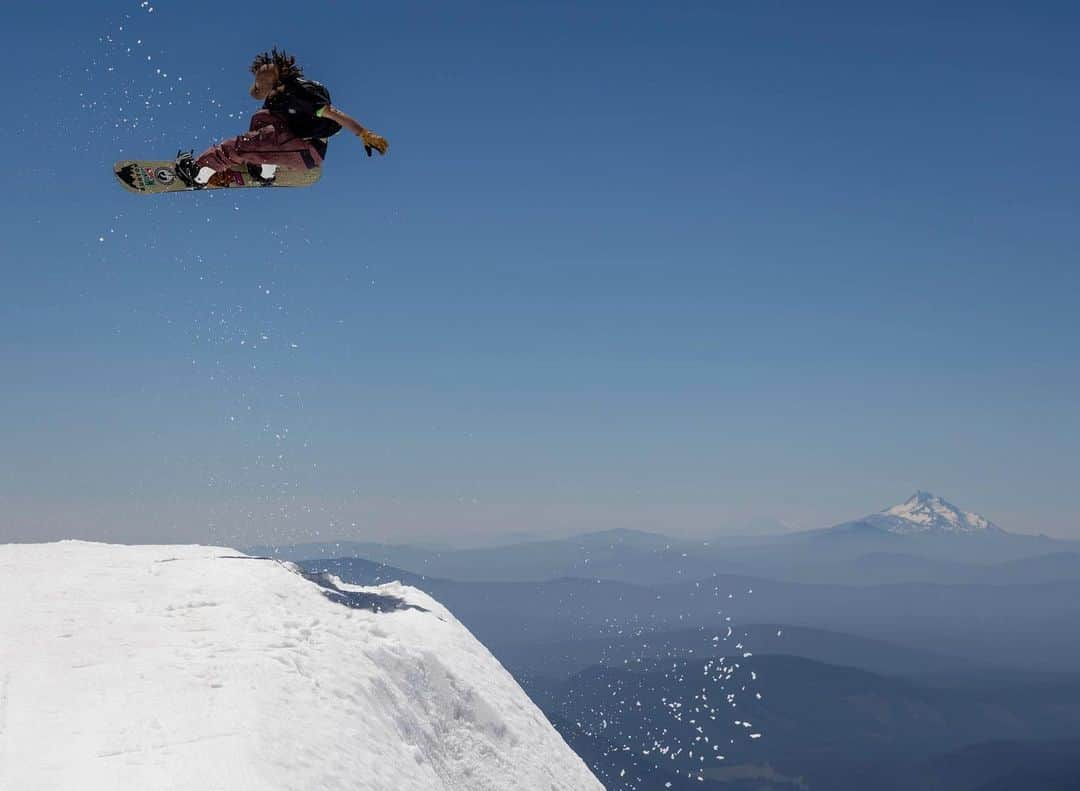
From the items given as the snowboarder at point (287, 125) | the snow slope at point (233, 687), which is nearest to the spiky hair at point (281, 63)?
the snowboarder at point (287, 125)

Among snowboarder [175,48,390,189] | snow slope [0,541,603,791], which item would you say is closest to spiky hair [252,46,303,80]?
snowboarder [175,48,390,189]

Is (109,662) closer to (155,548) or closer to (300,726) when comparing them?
(300,726)

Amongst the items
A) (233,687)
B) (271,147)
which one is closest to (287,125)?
(271,147)

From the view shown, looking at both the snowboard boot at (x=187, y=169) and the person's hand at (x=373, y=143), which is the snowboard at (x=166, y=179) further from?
the person's hand at (x=373, y=143)

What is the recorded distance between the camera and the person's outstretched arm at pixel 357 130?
37.9 feet

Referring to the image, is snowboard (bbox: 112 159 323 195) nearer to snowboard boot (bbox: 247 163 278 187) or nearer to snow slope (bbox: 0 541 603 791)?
snowboard boot (bbox: 247 163 278 187)

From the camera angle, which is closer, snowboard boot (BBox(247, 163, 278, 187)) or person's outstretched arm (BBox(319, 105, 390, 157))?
person's outstretched arm (BBox(319, 105, 390, 157))

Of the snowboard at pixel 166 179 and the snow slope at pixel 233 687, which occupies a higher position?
the snowboard at pixel 166 179

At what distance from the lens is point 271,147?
1273 cm

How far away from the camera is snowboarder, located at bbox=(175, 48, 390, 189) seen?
1184 cm

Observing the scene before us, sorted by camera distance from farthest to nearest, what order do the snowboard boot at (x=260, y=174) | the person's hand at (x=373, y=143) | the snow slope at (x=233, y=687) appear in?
the snowboard boot at (x=260, y=174) → the person's hand at (x=373, y=143) → the snow slope at (x=233, y=687)

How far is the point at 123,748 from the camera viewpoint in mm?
5801

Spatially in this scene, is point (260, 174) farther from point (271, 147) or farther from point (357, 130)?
point (357, 130)

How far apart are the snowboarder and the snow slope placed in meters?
7.26
